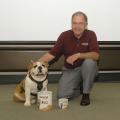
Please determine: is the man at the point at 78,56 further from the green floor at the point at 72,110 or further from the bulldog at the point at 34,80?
the bulldog at the point at 34,80

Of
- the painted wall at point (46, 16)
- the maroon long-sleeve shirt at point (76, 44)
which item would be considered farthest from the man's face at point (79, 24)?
the painted wall at point (46, 16)

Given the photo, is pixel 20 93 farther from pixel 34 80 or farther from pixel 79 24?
pixel 79 24

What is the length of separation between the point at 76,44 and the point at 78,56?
0.70ft

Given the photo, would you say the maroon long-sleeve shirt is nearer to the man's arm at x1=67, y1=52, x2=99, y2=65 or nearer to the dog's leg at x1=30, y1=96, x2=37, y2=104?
the man's arm at x1=67, y1=52, x2=99, y2=65

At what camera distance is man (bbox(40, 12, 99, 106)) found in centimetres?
363

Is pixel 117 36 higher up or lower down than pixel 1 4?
lower down

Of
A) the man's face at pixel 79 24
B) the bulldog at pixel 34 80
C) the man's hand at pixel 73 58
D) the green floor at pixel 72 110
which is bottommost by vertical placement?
the green floor at pixel 72 110

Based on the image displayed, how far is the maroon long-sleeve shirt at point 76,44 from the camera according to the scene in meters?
3.72

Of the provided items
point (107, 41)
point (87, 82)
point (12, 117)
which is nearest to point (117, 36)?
point (107, 41)

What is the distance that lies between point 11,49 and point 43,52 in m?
0.45

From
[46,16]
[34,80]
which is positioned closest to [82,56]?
[34,80]

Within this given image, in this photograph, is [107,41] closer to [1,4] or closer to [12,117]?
[1,4]

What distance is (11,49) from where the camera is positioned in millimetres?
4672

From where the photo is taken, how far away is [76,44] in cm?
375
